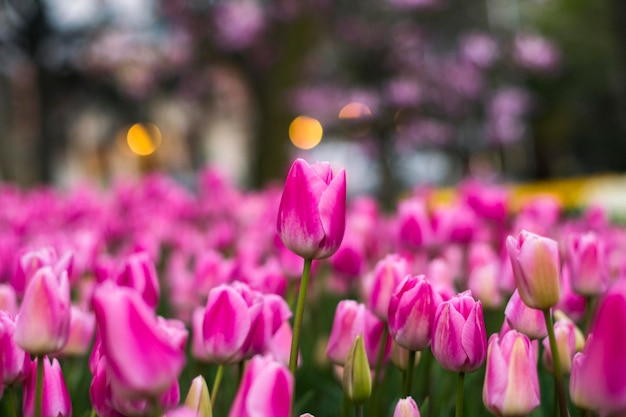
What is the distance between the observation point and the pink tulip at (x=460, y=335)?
3.33 feet

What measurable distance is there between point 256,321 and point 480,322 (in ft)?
1.02

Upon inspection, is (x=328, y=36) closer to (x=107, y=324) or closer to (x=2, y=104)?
(x=2, y=104)

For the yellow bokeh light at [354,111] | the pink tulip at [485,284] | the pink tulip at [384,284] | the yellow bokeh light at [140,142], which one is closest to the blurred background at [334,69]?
the yellow bokeh light at [354,111]

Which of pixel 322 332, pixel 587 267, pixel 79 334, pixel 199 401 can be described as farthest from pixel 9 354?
pixel 322 332

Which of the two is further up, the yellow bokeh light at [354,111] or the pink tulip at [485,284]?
the yellow bokeh light at [354,111]

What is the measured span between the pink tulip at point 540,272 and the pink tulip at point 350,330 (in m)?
0.32

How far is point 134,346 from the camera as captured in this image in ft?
2.42

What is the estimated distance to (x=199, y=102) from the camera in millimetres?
16484

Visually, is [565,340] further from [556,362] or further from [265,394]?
[265,394]

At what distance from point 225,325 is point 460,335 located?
0.31 m

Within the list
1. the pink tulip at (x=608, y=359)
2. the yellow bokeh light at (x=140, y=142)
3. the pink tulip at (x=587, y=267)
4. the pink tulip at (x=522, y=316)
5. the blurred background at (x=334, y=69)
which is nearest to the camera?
the pink tulip at (x=608, y=359)

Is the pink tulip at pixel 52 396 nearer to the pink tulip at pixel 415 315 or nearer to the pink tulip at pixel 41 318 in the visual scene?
the pink tulip at pixel 41 318

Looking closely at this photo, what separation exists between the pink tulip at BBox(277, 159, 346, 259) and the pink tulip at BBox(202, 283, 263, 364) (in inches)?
4.2

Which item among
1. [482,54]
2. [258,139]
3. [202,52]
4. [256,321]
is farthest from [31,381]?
[202,52]
